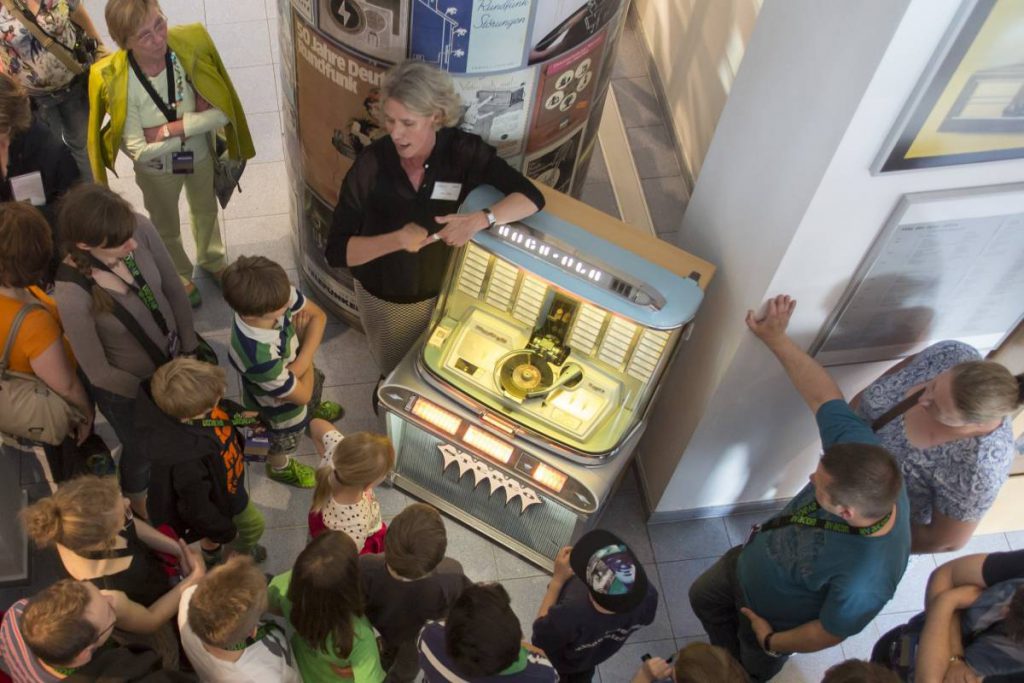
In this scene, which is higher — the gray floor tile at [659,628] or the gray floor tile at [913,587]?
the gray floor tile at [913,587]

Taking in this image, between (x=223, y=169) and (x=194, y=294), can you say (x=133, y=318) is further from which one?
(x=194, y=294)

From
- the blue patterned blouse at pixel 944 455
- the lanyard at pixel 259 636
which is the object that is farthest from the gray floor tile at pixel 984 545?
the lanyard at pixel 259 636

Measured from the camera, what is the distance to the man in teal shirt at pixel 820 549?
8.83ft

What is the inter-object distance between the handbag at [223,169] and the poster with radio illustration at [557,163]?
4.73ft

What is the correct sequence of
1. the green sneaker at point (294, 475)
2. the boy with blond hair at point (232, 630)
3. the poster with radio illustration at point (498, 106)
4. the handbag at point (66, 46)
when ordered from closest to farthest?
the boy with blond hair at point (232, 630)
the poster with radio illustration at point (498, 106)
the handbag at point (66, 46)
the green sneaker at point (294, 475)

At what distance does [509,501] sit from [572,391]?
2.00 ft

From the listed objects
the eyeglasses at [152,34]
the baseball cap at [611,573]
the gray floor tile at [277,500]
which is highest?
the eyeglasses at [152,34]

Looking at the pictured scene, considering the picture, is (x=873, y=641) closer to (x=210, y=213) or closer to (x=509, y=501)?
(x=509, y=501)

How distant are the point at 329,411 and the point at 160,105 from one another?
162 cm

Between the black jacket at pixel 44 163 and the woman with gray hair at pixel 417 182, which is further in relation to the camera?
the black jacket at pixel 44 163

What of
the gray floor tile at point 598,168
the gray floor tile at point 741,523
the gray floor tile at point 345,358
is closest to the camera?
the gray floor tile at point 741,523

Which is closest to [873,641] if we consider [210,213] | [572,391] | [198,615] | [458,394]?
[572,391]

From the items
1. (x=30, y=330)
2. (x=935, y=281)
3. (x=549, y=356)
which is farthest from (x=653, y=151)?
(x=30, y=330)

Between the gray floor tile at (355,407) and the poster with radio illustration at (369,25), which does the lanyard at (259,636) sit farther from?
the poster with radio illustration at (369,25)
